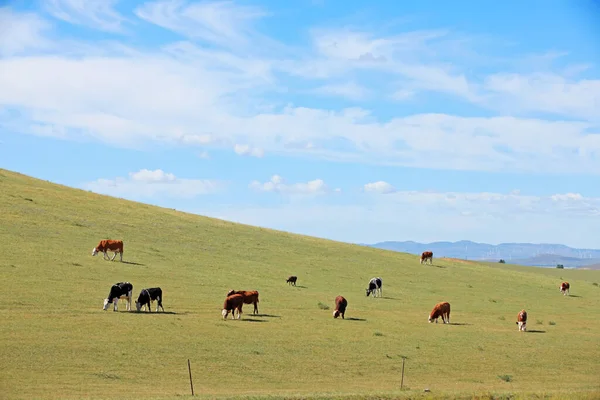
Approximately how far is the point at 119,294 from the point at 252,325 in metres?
6.48

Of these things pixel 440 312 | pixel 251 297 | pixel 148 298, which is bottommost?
pixel 148 298

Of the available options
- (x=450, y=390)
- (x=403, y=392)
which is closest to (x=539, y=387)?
(x=450, y=390)

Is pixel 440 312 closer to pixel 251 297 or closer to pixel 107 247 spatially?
pixel 251 297

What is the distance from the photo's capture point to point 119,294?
117ft

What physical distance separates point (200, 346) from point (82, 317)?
20.1ft

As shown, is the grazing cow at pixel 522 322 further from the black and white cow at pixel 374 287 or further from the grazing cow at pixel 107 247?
the grazing cow at pixel 107 247

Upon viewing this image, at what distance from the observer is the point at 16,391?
21719mm

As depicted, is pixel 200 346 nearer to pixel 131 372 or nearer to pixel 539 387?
pixel 131 372

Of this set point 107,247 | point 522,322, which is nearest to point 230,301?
point 522,322

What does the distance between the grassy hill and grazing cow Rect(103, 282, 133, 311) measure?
0.82 metres

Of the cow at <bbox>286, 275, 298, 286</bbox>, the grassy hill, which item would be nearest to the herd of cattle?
the grassy hill

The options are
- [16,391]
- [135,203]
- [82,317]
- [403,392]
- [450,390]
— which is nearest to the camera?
[16,391]

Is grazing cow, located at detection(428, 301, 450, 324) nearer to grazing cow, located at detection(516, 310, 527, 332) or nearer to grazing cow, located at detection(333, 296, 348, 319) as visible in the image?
grazing cow, located at detection(516, 310, 527, 332)

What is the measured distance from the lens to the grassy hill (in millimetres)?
25234
